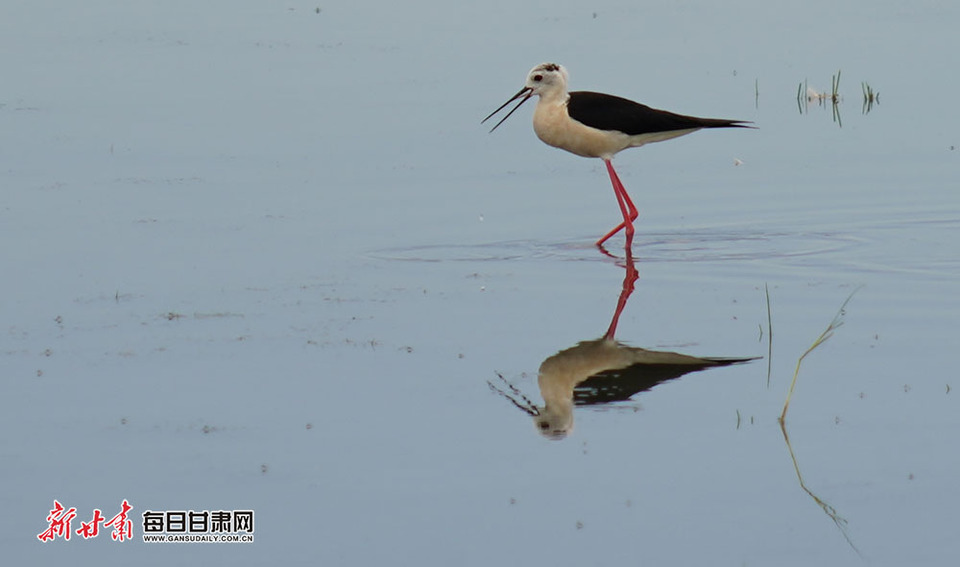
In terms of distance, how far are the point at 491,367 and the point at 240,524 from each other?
6.65 ft

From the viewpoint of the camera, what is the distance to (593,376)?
23.4 ft

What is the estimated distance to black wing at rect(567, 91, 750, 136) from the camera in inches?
414

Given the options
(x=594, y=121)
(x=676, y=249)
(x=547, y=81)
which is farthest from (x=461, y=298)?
(x=547, y=81)

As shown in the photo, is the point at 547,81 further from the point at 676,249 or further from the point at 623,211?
the point at 676,249

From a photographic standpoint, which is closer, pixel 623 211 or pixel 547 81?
pixel 623 211

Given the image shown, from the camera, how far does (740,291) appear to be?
870 centimetres

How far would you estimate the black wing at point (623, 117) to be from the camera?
34.5 feet

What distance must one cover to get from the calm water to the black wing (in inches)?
21.8

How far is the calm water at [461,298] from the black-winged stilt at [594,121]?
17.7 inches

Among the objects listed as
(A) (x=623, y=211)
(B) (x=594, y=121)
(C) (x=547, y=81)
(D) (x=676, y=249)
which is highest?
(C) (x=547, y=81)

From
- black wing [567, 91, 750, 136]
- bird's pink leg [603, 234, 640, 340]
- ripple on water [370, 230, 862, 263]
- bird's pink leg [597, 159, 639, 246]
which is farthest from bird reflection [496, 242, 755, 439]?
black wing [567, 91, 750, 136]

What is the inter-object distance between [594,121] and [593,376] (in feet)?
12.1

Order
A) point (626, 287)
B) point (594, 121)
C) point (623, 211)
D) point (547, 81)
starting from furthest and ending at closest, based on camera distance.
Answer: point (547, 81) → point (594, 121) → point (623, 211) → point (626, 287)

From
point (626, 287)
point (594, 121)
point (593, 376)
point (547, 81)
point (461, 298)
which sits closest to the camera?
point (593, 376)
